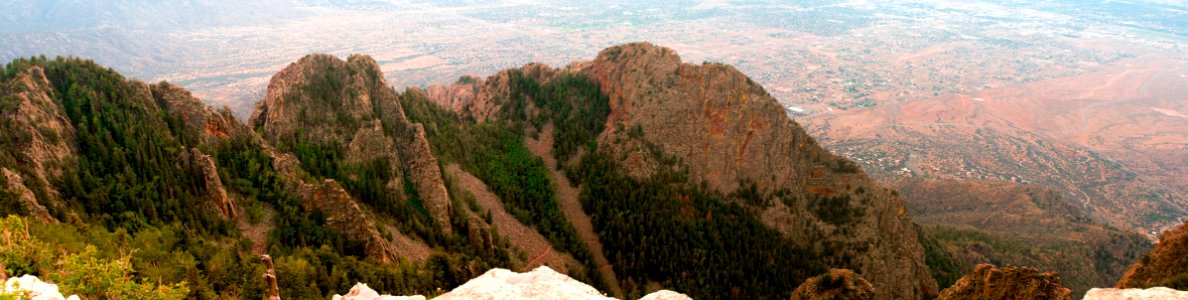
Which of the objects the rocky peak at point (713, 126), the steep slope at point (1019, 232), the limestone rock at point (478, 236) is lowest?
the steep slope at point (1019, 232)

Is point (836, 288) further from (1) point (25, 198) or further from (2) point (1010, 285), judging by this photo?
(1) point (25, 198)

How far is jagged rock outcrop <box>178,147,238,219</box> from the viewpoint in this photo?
42750mm

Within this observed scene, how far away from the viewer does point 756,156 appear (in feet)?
263

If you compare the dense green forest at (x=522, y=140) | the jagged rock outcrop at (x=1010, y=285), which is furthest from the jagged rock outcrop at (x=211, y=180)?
the jagged rock outcrop at (x=1010, y=285)

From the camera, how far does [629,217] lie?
246 feet

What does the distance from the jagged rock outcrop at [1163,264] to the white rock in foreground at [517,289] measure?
32.4 meters

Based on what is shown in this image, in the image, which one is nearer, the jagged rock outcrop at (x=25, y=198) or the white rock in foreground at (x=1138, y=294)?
the white rock in foreground at (x=1138, y=294)

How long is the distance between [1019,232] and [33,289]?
125886 mm

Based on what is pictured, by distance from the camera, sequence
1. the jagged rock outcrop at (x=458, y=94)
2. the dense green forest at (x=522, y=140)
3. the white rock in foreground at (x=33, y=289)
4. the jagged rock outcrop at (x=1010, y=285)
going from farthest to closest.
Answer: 1. the jagged rock outcrop at (x=458, y=94)
2. the dense green forest at (x=522, y=140)
3. the jagged rock outcrop at (x=1010, y=285)
4. the white rock in foreground at (x=33, y=289)

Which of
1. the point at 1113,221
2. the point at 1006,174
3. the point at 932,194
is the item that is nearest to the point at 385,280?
the point at 932,194

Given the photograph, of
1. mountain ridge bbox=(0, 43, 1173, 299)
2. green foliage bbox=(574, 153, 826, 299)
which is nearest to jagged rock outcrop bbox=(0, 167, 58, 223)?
mountain ridge bbox=(0, 43, 1173, 299)

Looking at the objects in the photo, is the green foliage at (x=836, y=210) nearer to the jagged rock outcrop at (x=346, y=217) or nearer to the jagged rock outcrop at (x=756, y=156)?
the jagged rock outcrop at (x=756, y=156)

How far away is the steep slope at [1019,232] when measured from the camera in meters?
86.6

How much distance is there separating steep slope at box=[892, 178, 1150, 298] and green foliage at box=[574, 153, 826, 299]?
24649 mm
